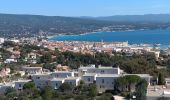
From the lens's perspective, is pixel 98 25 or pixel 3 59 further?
pixel 98 25

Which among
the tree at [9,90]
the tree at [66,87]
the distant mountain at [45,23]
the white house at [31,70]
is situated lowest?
the distant mountain at [45,23]

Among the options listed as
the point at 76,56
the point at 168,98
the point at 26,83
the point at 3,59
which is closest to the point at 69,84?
the point at 26,83

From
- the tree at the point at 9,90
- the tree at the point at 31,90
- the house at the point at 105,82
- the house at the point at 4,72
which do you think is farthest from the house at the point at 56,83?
the house at the point at 4,72

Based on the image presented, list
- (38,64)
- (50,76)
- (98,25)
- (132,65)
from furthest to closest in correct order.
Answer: (98,25) < (38,64) < (132,65) < (50,76)

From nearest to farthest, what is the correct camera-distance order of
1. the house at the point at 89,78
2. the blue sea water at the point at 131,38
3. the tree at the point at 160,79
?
the tree at the point at 160,79 → the house at the point at 89,78 → the blue sea water at the point at 131,38

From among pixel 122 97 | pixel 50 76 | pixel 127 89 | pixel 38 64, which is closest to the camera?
pixel 122 97

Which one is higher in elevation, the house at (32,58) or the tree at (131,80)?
the tree at (131,80)

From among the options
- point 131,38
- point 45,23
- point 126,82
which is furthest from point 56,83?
point 45,23

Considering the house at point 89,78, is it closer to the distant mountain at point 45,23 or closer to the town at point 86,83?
the town at point 86,83

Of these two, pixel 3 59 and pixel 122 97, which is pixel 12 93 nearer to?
pixel 122 97

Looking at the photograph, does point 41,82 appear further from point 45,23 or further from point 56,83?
point 45,23

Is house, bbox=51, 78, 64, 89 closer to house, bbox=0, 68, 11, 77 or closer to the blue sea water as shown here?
house, bbox=0, 68, 11, 77
